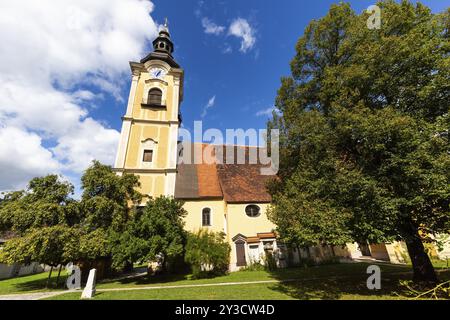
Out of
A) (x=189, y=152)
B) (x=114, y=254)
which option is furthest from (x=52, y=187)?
(x=189, y=152)

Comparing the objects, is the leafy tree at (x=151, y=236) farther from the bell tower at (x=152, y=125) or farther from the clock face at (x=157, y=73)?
the clock face at (x=157, y=73)

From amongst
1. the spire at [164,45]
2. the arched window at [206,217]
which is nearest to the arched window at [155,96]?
the spire at [164,45]

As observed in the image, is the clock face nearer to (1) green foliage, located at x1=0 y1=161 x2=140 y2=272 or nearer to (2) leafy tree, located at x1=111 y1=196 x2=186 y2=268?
(1) green foliage, located at x1=0 y1=161 x2=140 y2=272

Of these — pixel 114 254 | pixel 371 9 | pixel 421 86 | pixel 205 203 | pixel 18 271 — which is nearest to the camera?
pixel 421 86

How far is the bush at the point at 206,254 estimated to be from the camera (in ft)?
45.9

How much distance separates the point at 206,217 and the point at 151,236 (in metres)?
7.15

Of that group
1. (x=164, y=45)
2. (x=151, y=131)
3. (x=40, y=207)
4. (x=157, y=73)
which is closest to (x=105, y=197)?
(x=40, y=207)

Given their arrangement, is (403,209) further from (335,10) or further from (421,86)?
(335,10)

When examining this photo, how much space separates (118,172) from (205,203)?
8.42 m

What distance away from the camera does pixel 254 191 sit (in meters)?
19.9

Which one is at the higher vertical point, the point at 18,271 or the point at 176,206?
the point at 176,206
